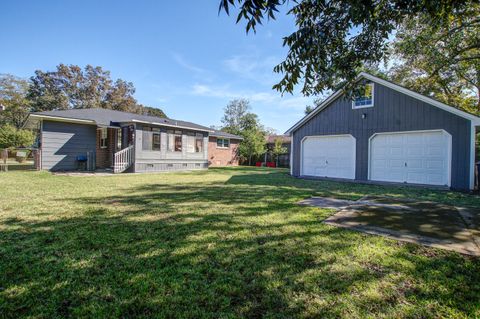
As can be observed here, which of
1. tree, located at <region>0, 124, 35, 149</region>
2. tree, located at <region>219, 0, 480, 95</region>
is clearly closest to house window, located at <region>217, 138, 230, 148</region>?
tree, located at <region>219, 0, 480, 95</region>

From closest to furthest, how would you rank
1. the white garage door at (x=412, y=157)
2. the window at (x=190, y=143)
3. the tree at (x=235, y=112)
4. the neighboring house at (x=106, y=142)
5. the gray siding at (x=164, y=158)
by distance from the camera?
the white garage door at (x=412, y=157) < the neighboring house at (x=106, y=142) < the gray siding at (x=164, y=158) < the window at (x=190, y=143) < the tree at (x=235, y=112)

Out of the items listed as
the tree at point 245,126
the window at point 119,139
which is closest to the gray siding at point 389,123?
the window at point 119,139

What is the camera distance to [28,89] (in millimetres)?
33906

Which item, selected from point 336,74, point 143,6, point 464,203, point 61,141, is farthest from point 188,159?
point 464,203

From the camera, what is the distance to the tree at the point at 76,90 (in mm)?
33219

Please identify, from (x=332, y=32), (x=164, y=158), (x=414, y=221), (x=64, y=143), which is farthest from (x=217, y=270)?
(x=64, y=143)

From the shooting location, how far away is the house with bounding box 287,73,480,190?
8.41 m

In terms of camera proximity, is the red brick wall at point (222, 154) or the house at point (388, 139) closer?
the house at point (388, 139)

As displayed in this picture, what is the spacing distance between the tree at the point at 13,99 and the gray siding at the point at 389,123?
40854 millimetres

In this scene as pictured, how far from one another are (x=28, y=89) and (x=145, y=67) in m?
28.1

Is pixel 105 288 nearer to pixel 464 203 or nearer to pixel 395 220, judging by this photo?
pixel 395 220

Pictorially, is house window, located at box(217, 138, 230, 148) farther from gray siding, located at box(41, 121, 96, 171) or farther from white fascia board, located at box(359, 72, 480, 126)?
white fascia board, located at box(359, 72, 480, 126)

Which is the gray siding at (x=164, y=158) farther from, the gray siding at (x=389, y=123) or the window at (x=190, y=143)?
the gray siding at (x=389, y=123)

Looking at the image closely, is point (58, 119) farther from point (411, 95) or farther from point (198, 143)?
point (411, 95)
